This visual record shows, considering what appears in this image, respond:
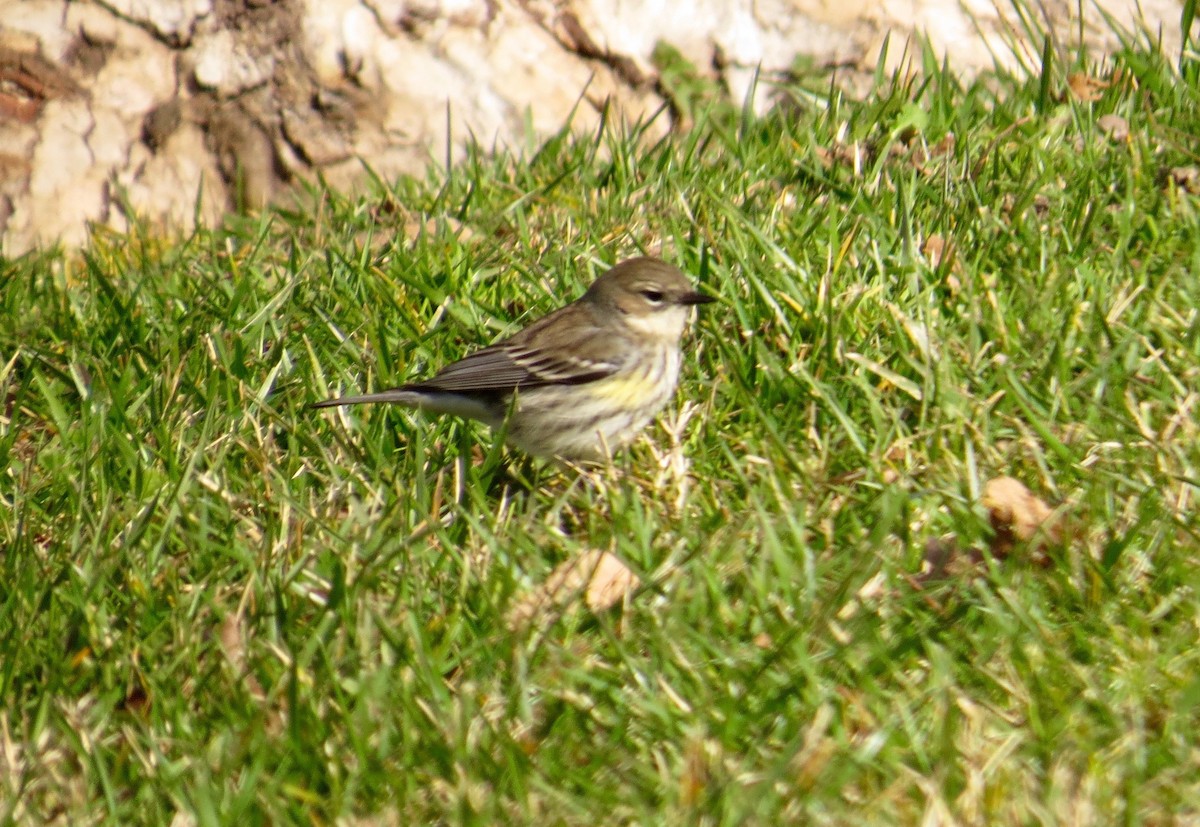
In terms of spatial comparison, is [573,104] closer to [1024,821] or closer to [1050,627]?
Answer: [1050,627]

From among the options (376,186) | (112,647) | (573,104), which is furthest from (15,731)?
(573,104)

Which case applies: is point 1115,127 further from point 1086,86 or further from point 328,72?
point 328,72

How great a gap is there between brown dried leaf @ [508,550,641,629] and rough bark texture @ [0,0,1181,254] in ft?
12.6

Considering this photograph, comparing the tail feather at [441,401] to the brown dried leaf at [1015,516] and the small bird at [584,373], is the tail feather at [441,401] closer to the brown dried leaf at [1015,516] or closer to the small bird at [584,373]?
the small bird at [584,373]

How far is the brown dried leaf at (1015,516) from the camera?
4.30 metres

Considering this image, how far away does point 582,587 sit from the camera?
4066 millimetres

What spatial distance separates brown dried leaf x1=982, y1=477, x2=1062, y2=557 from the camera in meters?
4.30

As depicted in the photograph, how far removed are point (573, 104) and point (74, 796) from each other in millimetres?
5145

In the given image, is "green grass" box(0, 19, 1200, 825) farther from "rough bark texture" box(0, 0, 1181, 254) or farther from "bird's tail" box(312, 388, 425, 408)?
"rough bark texture" box(0, 0, 1181, 254)

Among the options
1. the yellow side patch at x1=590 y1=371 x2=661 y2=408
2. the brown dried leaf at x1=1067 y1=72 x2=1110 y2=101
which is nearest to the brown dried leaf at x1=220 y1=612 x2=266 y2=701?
the yellow side patch at x1=590 y1=371 x2=661 y2=408

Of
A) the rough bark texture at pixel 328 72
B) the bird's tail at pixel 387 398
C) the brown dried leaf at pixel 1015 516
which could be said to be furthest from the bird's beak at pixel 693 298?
the rough bark texture at pixel 328 72

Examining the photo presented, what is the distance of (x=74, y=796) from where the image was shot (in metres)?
3.64

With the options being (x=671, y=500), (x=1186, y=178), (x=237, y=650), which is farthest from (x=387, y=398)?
(x=1186, y=178)

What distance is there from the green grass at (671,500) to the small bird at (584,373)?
14cm
